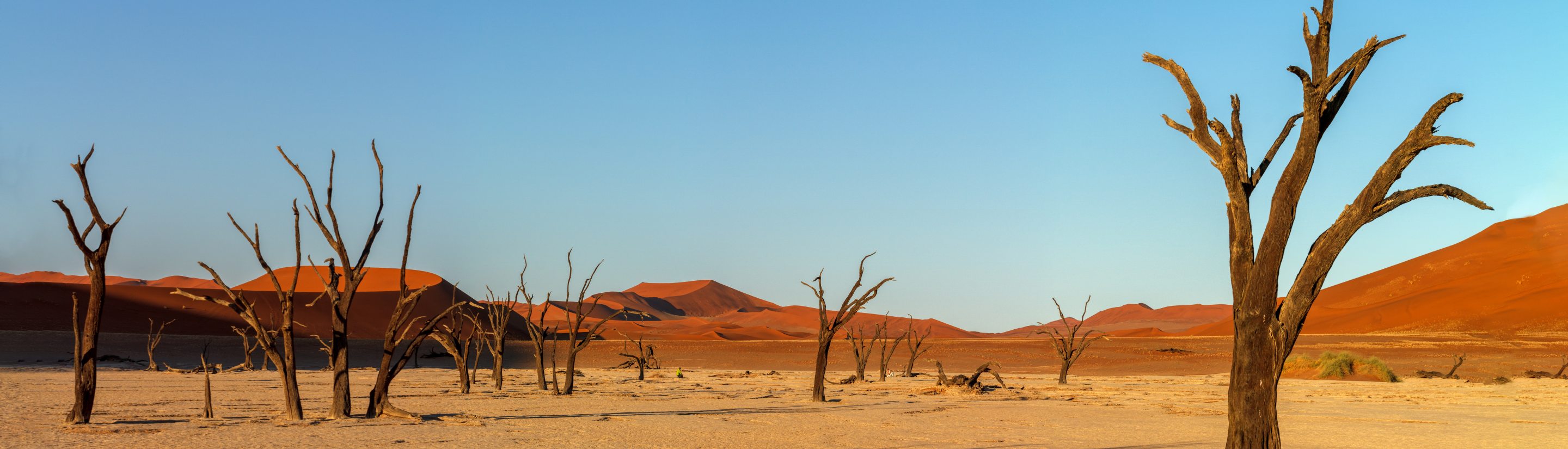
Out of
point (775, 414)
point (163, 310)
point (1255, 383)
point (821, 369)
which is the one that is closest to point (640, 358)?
point (821, 369)

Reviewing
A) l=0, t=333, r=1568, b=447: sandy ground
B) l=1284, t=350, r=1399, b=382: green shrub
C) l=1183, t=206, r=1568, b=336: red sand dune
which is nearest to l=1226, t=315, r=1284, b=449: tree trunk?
l=0, t=333, r=1568, b=447: sandy ground

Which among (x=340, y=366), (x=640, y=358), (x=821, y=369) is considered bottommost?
(x=821, y=369)

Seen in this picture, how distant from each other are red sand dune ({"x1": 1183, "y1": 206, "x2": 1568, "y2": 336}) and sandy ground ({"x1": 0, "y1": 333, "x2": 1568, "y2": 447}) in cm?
3407

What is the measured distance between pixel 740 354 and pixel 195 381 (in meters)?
37.1

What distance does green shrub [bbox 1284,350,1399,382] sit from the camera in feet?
119

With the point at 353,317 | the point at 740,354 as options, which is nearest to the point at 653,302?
the point at 353,317

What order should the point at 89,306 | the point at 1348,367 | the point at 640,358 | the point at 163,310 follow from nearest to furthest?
the point at 89,306
the point at 640,358
the point at 1348,367
the point at 163,310

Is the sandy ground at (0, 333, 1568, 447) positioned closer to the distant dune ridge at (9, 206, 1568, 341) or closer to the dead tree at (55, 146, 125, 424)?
the dead tree at (55, 146, 125, 424)

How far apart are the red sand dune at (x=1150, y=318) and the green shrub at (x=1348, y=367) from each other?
10475 cm

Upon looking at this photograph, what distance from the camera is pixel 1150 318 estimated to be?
17075 centimetres

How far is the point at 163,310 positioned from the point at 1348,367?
70.7 metres

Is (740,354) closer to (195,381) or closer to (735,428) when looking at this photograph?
(195,381)

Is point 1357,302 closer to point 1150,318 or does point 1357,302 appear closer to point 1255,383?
point 1150,318

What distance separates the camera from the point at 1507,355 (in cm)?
4631
